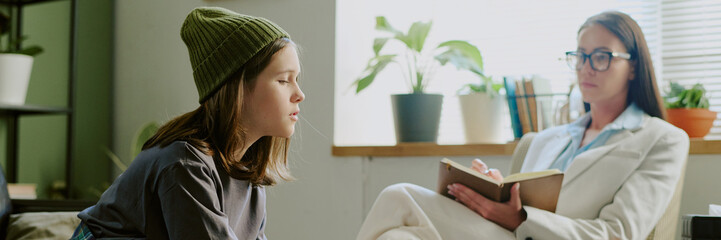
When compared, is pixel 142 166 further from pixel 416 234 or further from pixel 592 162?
pixel 592 162

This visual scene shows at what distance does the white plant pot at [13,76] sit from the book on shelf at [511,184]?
178 centimetres

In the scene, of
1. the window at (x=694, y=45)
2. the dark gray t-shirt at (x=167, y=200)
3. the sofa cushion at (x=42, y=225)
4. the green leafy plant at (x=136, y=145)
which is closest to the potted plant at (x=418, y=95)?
the window at (x=694, y=45)

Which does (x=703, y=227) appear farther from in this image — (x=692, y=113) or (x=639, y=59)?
(x=692, y=113)

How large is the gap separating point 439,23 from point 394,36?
433mm

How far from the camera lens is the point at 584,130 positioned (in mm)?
2111

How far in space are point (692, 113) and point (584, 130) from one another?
35 centimetres

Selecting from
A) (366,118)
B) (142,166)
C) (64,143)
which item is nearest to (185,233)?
(142,166)

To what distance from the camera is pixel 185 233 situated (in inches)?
42.9

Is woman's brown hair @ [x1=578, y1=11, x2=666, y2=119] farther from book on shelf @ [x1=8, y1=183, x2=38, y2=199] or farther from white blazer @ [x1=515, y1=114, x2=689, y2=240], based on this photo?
book on shelf @ [x1=8, y1=183, x2=38, y2=199]

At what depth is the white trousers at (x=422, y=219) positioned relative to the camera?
168cm

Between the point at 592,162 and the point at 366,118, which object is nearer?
the point at 592,162

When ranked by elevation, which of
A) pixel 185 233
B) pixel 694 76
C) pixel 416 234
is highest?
pixel 694 76

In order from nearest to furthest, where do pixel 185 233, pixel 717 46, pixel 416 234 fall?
1. pixel 185 233
2. pixel 416 234
3. pixel 717 46

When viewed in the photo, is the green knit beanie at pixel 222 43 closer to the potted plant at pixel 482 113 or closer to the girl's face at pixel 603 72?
the girl's face at pixel 603 72
